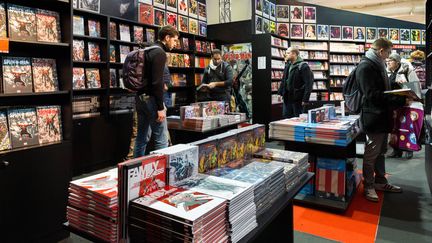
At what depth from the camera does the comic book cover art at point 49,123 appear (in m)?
2.32

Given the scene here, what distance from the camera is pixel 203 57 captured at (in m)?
6.68

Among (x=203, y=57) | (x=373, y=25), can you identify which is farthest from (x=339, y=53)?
(x=203, y=57)

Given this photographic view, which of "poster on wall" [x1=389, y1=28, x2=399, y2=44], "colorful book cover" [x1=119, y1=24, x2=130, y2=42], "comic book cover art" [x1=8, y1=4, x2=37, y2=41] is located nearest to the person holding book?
"colorful book cover" [x1=119, y1=24, x2=130, y2=42]

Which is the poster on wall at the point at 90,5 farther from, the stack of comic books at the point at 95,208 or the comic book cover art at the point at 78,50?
the stack of comic books at the point at 95,208

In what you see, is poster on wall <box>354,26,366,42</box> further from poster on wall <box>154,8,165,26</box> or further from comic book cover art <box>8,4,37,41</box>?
comic book cover art <box>8,4,37,41</box>

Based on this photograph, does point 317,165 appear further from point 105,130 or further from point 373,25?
point 373,25

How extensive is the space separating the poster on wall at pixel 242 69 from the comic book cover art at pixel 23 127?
181 inches

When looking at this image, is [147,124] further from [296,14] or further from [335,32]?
[335,32]

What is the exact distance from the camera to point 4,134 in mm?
2098

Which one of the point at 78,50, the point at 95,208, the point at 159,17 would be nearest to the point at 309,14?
the point at 159,17

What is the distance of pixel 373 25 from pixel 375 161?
6.91 meters

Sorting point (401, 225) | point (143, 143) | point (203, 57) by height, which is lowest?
point (401, 225)

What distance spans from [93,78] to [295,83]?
3139 mm

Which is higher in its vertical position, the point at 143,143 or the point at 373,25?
the point at 373,25
